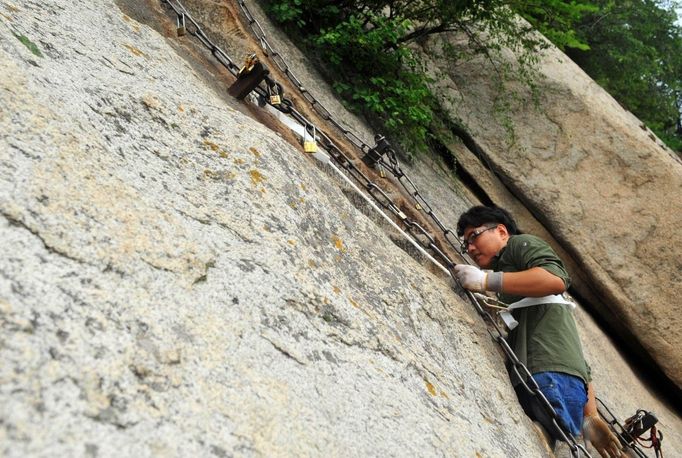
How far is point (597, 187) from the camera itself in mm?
6031

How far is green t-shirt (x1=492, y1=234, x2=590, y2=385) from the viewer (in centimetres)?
308

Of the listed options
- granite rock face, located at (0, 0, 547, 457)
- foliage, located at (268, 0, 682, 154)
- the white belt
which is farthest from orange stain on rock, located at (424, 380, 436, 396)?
foliage, located at (268, 0, 682, 154)

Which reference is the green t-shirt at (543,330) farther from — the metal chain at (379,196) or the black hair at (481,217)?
the black hair at (481,217)

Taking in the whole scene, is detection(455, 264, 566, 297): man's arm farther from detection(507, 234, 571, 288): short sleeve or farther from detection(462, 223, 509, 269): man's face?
detection(462, 223, 509, 269): man's face

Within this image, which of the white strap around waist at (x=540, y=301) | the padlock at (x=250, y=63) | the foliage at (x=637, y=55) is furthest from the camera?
the foliage at (x=637, y=55)

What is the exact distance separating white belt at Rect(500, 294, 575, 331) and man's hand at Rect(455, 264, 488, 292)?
26 centimetres

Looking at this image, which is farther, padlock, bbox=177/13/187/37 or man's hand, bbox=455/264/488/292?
padlock, bbox=177/13/187/37

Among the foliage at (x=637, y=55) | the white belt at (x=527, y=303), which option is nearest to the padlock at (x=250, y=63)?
the white belt at (x=527, y=303)

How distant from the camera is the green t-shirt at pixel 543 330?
3084 mm

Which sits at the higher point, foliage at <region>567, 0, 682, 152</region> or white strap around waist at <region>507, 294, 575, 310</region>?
foliage at <region>567, 0, 682, 152</region>

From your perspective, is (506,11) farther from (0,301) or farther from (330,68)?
(0,301)

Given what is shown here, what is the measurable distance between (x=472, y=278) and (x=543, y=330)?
525 millimetres

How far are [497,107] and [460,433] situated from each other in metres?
5.00

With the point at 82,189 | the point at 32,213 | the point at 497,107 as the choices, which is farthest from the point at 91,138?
the point at 497,107
